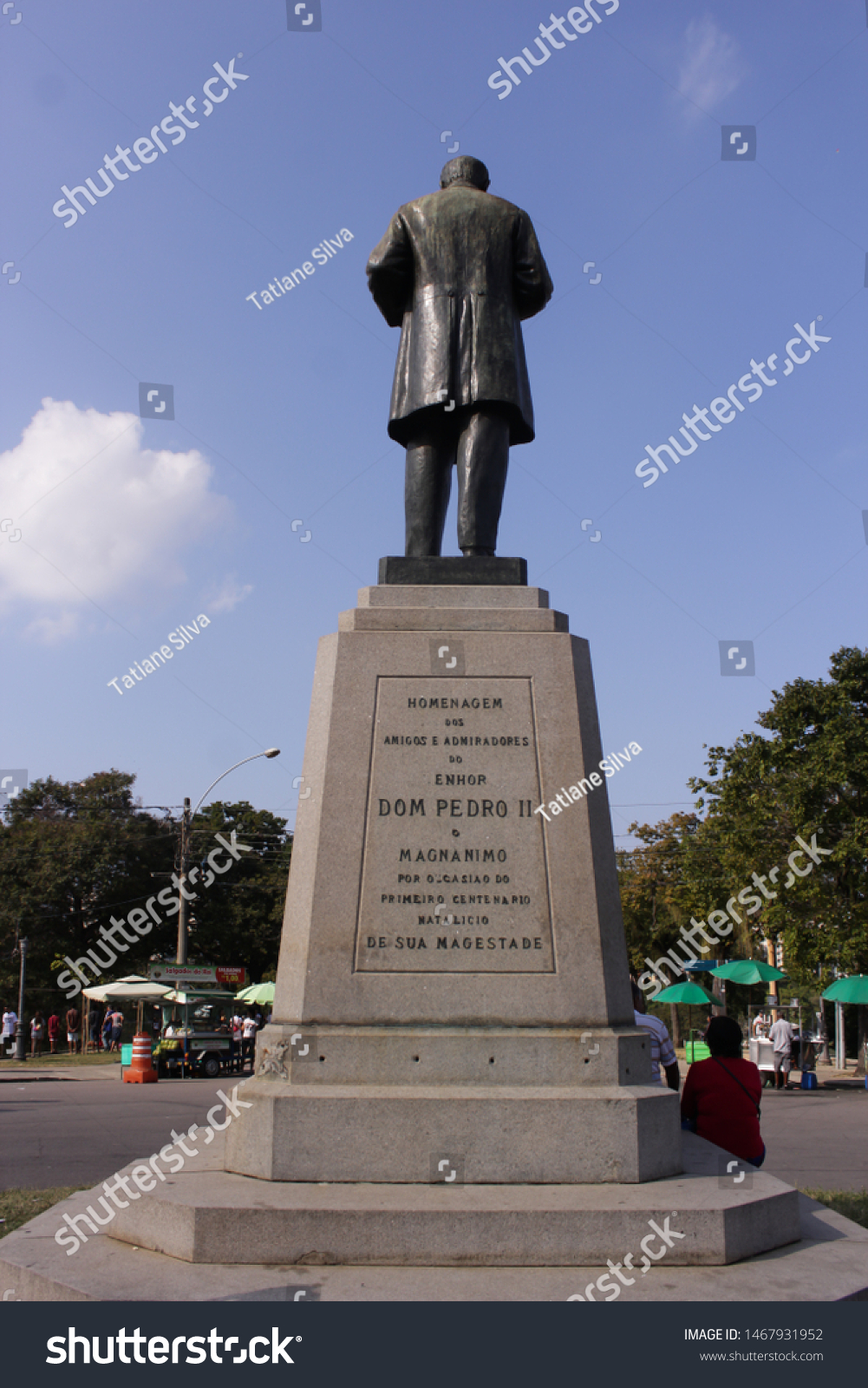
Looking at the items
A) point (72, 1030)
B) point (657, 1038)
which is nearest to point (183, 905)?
point (72, 1030)

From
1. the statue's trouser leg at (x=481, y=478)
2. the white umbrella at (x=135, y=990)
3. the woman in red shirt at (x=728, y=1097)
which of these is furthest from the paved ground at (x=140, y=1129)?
the statue's trouser leg at (x=481, y=478)

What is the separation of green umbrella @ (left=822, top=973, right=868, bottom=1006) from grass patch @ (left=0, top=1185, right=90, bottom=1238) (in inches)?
734

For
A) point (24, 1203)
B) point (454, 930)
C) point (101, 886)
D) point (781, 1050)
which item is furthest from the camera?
point (101, 886)

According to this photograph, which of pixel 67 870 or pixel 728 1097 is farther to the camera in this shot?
pixel 67 870

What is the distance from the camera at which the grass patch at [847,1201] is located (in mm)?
6707

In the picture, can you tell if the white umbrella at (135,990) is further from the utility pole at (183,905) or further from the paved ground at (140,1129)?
the paved ground at (140,1129)

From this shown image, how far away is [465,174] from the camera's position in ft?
22.2

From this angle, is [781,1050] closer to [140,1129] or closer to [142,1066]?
[142,1066]

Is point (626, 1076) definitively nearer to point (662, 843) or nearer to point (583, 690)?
point (583, 690)

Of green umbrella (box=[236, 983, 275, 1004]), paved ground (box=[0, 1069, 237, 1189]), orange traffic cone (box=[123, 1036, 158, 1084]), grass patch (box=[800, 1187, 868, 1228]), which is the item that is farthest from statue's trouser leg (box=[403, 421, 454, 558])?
green umbrella (box=[236, 983, 275, 1004])

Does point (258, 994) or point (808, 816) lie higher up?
point (808, 816)

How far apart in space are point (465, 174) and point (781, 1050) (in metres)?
20.7

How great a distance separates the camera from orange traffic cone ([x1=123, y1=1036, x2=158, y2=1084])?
2373 cm

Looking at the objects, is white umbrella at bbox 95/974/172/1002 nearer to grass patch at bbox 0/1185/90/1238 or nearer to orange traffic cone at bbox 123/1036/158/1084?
orange traffic cone at bbox 123/1036/158/1084
